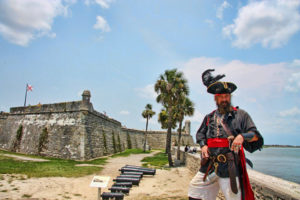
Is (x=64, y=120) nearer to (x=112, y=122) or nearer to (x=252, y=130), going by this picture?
(x=112, y=122)

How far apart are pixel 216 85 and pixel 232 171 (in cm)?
119

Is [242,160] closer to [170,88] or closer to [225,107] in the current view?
[225,107]

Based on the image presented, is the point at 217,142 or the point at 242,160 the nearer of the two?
the point at 242,160

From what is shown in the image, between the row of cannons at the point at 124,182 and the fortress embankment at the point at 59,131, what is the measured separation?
22.1 ft

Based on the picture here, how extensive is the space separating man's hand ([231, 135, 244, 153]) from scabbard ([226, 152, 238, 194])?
133 millimetres

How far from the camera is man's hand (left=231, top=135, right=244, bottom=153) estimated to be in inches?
94.3

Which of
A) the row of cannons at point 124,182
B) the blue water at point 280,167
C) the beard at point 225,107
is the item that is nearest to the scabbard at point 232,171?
the beard at point 225,107

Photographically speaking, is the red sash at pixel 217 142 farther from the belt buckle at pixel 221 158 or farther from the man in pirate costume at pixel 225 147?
the belt buckle at pixel 221 158

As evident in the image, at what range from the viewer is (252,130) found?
8.20ft

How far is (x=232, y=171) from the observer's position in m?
2.46

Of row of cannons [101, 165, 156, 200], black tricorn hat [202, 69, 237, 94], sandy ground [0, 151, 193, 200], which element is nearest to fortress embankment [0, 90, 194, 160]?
row of cannons [101, 165, 156, 200]

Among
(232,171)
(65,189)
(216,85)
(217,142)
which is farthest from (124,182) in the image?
(216,85)

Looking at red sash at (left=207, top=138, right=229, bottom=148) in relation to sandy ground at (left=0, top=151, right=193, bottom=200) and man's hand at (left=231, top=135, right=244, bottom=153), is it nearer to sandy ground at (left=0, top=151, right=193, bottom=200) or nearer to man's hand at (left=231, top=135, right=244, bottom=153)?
man's hand at (left=231, top=135, right=244, bottom=153)

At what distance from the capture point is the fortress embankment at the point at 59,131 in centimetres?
1680
